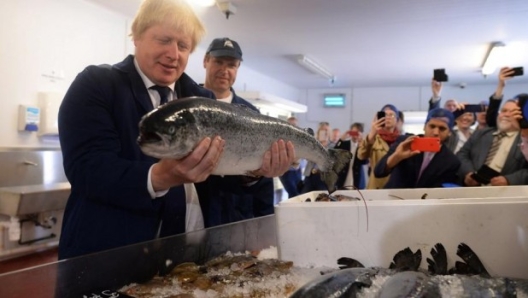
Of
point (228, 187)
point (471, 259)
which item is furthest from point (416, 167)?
point (471, 259)

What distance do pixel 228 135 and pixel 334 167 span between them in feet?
1.95

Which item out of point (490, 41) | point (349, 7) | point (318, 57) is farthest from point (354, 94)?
point (349, 7)

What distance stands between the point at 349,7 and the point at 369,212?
4.65 meters

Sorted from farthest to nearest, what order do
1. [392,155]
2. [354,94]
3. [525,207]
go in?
[354,94] < [392,155] < [525,207]

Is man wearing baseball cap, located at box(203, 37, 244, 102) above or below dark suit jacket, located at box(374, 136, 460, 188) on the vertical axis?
above

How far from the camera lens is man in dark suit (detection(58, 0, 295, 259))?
1.24 meters

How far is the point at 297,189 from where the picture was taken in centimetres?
555

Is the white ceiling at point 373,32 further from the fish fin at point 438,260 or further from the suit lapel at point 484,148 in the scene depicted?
the fish fin at point 438,260

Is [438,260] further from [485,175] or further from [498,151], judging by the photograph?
[498,151]

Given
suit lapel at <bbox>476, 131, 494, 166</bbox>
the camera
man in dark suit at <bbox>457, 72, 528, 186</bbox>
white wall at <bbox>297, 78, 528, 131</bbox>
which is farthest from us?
white wall at <bbox>297, 78, 528, 131</bbox>

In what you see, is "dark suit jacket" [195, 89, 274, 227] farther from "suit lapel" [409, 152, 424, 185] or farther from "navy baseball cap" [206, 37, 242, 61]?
"suit lapel" [409, 152, 424, 185]

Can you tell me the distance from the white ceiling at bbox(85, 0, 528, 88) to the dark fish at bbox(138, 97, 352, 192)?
4041 millimetres

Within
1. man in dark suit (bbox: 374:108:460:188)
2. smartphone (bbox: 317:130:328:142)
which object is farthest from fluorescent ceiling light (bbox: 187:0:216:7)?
man in dark suit (bbox: 374:108:460:188)

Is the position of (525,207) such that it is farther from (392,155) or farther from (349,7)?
(349,7)
